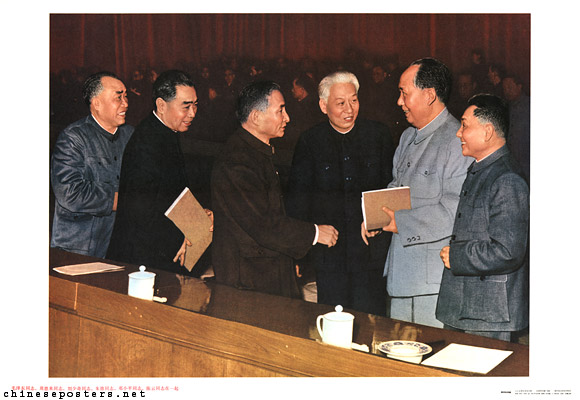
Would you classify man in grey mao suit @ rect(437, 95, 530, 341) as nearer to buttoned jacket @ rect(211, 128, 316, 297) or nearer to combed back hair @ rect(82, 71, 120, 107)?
buttoned jacket @ rect(211, 128, 316, 297)

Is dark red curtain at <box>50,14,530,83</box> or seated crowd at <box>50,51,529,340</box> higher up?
dark red curtain at <box>50,14,530,83</box>

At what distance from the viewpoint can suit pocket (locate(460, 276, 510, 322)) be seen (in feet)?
8.99

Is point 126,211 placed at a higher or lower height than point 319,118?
lower

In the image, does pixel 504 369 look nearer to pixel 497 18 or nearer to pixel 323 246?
pixel 323 246

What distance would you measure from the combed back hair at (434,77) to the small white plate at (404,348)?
132 centimetres

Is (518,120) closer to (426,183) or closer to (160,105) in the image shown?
(426,183)

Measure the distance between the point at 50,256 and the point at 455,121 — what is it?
2068mm

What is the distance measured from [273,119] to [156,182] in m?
0.67

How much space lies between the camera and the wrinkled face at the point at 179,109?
309 centimetres

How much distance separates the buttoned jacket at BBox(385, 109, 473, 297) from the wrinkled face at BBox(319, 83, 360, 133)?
0.27 meters

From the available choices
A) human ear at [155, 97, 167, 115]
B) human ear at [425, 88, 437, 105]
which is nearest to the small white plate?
human ear at [425, 88, 437, 105]

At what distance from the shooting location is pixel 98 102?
3145mm

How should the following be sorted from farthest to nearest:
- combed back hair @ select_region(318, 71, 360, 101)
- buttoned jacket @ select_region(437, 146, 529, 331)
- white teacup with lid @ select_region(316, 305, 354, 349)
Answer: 1. combed back hair @ select_region(318, 71, 360, 101)
2. buttoned jacket @ select_region(437, 146, 529, 331)
3. white teacup with lid @ select_region(316, 305, 354, 349)
